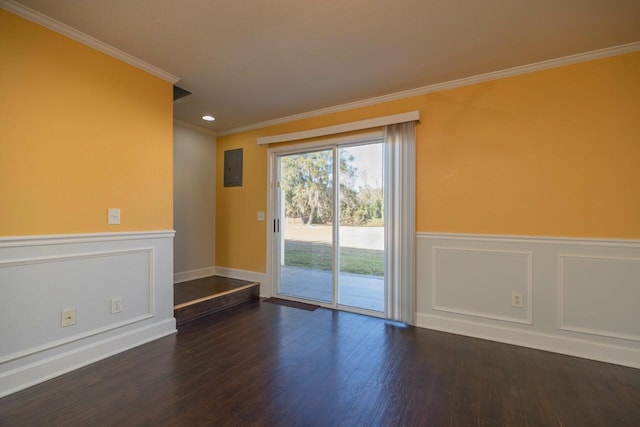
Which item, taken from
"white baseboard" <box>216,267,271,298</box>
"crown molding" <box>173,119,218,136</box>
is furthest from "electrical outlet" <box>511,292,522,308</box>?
"crown molding" <box>173,119,218,136</box>

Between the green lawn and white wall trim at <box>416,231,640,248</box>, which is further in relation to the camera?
the green lawn

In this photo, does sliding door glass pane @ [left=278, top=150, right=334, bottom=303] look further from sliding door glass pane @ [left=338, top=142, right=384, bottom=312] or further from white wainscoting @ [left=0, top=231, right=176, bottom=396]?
white wainscoting @ [left=0, top=231, right=176, bottom=396]

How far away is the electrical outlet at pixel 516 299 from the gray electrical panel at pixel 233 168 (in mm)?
3761

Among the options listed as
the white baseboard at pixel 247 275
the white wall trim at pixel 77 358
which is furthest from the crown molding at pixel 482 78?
the white wall trim at pixel 77 358

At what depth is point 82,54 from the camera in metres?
2.25

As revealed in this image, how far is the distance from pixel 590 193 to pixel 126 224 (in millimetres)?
4056

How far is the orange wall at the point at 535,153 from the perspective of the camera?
92.0 inches

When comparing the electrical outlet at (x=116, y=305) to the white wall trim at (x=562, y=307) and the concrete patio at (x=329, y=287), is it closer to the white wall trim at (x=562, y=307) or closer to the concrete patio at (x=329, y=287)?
the concrete patio at (x=329, y=287)

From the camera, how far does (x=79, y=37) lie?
2191 millimetres

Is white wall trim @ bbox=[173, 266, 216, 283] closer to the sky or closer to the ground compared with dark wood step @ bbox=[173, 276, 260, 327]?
closer to the sky

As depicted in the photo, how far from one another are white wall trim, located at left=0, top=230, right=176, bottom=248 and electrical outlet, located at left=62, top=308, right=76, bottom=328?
1.71 ft

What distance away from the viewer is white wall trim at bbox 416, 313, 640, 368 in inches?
90.4

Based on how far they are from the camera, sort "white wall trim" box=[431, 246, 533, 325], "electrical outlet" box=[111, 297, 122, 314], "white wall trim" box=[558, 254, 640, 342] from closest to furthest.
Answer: "white wall trim" box=[558, 254, 640, 342]
"electrical outlet" box=[111, 297, 122, 314]
"white wall trim" box=[431, 246, 533, 325]

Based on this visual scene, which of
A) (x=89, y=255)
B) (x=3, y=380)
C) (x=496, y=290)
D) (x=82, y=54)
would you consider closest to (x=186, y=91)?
(x=82, y=54)
